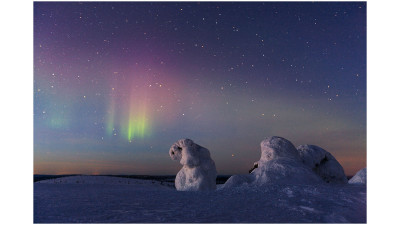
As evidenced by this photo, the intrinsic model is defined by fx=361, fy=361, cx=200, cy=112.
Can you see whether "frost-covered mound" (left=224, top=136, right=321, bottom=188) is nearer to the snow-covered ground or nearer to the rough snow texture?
the rough snow texture

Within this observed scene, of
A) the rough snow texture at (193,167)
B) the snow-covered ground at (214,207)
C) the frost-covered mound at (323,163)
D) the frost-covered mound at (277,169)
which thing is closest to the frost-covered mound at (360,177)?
the frost-covered mound at (323,163)

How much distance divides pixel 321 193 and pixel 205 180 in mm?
5760

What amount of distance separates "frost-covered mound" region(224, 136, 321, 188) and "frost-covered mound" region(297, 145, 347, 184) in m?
2.07

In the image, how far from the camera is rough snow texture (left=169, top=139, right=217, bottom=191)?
47.6 feet

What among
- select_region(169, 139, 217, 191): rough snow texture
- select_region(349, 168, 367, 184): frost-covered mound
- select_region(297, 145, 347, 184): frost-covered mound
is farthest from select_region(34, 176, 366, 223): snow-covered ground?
select_region(349, 168, 367, 184): frost-covered mound

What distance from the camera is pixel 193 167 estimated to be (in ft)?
48.5

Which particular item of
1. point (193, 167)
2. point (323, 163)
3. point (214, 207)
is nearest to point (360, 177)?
point (323, 163)

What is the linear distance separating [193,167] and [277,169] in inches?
134

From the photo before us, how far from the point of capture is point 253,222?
713 cm

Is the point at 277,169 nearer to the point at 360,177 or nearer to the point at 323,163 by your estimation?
the point at 323,163

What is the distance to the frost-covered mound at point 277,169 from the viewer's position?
13008 mm

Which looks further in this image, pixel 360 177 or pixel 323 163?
pixel 360 177

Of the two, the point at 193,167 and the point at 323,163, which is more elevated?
the point at 193,167

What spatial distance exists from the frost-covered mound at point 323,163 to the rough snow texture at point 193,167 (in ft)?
15.8
